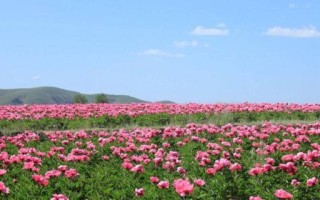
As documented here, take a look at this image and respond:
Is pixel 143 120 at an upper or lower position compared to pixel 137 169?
upper

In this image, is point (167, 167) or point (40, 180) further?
point (167, 167)

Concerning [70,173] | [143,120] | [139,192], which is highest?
[143,120]

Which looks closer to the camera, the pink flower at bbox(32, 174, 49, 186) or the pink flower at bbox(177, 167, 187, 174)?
the pink flower at bbox(32, 174, 49, 186)

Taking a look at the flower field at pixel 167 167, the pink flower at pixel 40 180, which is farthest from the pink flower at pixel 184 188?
the pink flower at pixel 40 180

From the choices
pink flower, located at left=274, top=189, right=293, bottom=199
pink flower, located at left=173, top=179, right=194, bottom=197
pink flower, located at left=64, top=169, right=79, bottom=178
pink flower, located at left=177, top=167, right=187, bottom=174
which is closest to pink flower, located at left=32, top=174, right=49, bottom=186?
pink flower, located at left=64, top=169, right=79, bottom=178

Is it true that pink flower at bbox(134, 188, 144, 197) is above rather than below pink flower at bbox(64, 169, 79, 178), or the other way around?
below

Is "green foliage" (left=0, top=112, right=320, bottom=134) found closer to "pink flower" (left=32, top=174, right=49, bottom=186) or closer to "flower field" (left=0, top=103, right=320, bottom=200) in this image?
"flower field" (left=0, top=103, right=320, bottom=200)

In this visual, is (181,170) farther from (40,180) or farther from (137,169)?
(40,180)

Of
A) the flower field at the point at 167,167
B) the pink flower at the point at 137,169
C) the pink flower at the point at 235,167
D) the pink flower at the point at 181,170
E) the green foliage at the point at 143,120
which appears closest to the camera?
the flower field at the point at 167,167

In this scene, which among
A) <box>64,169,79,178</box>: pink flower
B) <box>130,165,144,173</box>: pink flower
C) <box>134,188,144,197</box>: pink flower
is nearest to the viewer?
<box>134,188,144,197</box>: pink flower

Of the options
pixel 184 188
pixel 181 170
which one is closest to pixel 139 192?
pixel 184 188

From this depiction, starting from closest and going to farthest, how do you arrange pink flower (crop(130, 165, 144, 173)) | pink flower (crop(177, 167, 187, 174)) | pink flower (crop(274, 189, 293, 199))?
pink flower (crop(274, 189, 293, 199)) < pink flower (crop(130, 165, 144, 173)) < pink flower (crop(177, 167, 187, 174))

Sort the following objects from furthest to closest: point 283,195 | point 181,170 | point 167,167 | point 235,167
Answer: point 167,167 < point 181,170 < point 235,167 < point 283,195

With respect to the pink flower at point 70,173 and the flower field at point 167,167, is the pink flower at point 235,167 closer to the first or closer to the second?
the flower field at point 167,167
